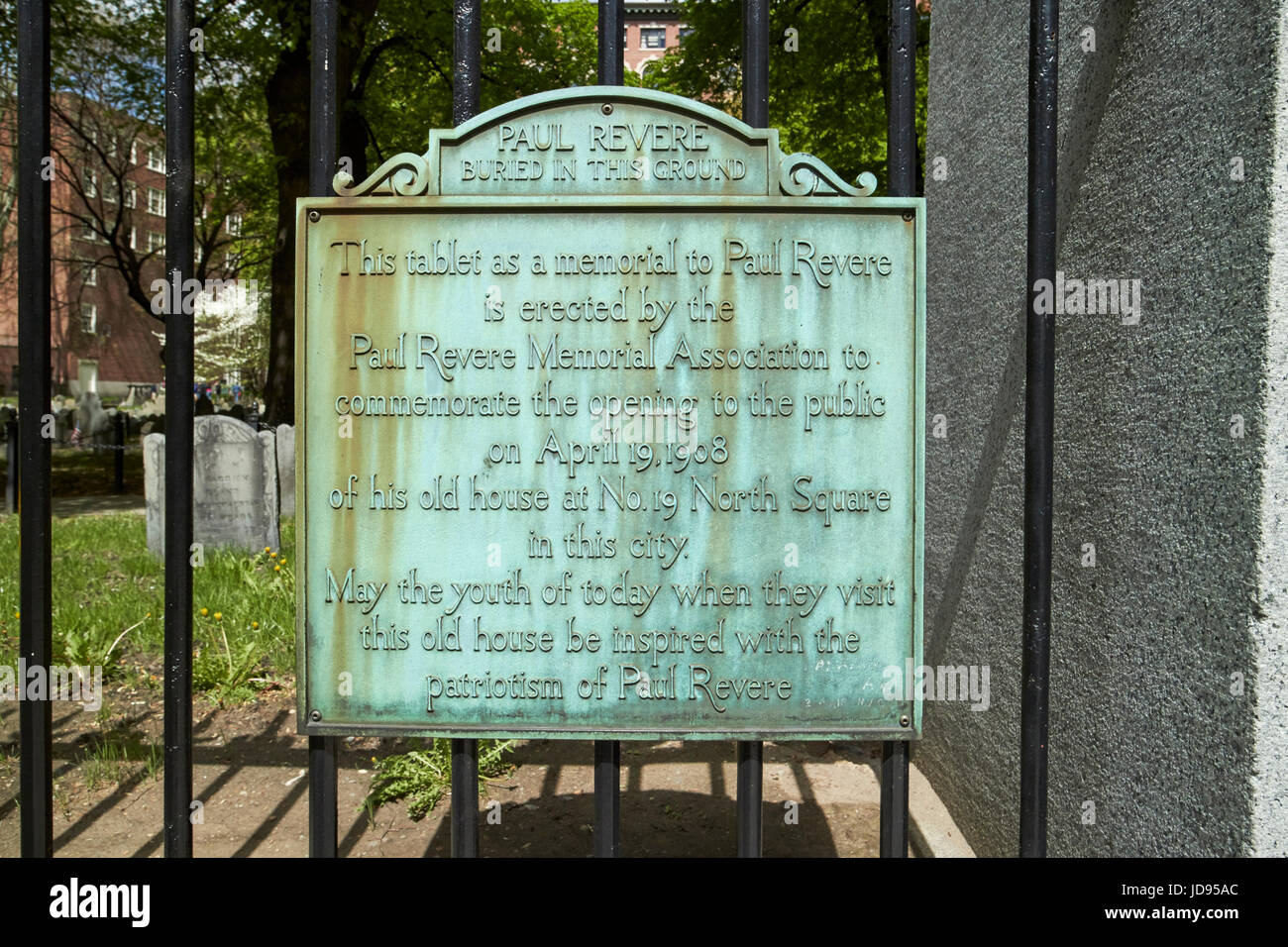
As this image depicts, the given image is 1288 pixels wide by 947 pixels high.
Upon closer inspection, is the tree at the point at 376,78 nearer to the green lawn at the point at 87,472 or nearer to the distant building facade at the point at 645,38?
the green lawn at the point at 87,472

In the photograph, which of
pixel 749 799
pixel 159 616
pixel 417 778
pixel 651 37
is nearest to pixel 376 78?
pixel 159 616

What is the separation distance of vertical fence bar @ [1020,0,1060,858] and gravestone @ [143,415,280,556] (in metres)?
9.10

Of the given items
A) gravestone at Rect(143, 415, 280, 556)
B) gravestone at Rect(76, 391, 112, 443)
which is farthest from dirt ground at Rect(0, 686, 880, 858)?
gravestone at Rect(76, 391, 112, 443)

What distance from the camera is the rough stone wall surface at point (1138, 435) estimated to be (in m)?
2.35

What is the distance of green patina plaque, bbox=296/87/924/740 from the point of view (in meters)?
2.43

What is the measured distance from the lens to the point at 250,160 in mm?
23531

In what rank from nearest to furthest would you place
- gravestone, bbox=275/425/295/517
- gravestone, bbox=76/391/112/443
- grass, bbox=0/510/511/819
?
grass, bbox=0/510/511/819
gravestone, bbox=275/425/295/517
gravestone, bbox=76/391/112/443

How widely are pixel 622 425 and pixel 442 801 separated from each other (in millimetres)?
2852

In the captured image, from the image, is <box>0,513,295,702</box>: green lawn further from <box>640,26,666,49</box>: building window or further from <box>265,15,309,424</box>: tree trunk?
<box>640,26,666,49</box>: building window

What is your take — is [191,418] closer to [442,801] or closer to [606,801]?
[606,801]

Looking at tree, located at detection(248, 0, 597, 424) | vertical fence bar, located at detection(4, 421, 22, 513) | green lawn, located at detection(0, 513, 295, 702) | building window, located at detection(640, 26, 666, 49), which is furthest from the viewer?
building window, located at detection(640, 26, 666, 49)

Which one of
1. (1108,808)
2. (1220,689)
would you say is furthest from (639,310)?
(1108,808)

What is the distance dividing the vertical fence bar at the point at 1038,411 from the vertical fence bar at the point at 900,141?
0.28 meters
